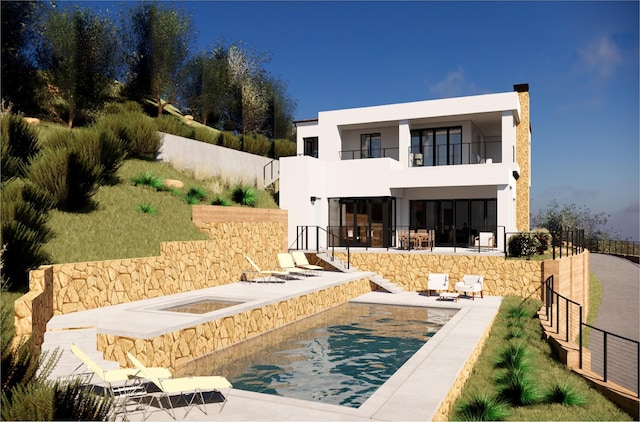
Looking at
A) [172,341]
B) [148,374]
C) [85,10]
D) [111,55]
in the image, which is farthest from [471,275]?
[85,10]

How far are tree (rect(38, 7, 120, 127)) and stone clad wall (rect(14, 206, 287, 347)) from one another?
10848 mm

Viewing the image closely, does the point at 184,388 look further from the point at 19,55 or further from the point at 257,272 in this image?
the point at 19,55

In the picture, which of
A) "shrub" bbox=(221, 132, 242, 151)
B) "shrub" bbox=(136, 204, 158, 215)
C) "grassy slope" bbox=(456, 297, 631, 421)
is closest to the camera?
"grassy slope" bbox=(456, 297, 631, 421)

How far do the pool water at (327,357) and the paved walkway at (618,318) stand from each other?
546 centimetres

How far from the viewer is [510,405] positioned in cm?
831

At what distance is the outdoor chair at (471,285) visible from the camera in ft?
61.0

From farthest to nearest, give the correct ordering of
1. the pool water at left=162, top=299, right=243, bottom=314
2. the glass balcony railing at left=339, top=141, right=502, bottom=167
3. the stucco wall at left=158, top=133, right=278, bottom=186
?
the glass balcony railing at left=339, top=141, right=502, bottom=167 → the stucco wall at left=158, top=133, right=278, bottom=186 → the pool water at left=162, top=299, right=243, bottom=314

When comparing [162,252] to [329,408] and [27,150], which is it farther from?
[329,408]

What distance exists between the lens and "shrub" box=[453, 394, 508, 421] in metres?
7.31

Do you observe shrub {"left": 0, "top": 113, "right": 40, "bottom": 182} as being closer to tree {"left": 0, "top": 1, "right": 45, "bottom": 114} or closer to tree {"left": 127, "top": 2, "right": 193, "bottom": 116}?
tree {"left": 0, "top": 1, "right": 45, "bottom": 114}

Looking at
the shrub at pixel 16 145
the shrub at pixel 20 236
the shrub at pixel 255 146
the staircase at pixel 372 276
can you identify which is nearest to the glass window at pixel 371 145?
the shrub at pixel 255 146

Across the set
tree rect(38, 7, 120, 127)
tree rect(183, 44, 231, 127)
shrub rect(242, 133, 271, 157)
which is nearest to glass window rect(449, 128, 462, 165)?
shrub rect(242, 133, 271, 157)

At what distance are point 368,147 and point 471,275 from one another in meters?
11.0

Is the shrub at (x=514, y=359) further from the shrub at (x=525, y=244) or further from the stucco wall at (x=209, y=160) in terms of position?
the stucco wall at (x=209, y=160)
